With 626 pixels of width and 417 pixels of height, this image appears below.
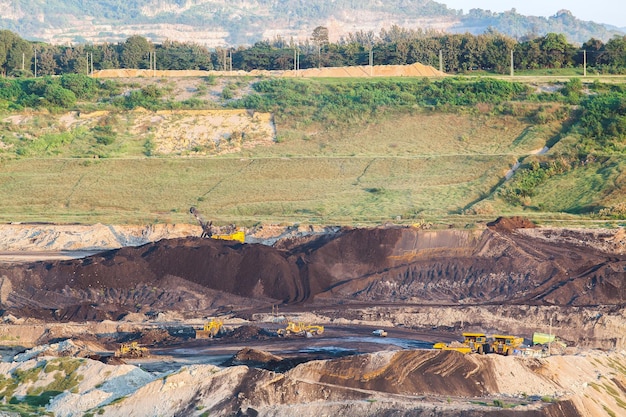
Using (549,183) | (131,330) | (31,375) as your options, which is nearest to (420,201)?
(549,183)

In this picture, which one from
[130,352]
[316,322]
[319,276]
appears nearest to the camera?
[130,352]

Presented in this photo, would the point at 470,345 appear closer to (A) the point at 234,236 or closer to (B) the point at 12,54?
(A) the point at 234,236

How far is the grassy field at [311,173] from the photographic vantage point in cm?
6719

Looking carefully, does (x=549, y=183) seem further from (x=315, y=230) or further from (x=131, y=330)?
(x=131, y=330)

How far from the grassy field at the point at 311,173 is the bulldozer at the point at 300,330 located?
19231 millimetres

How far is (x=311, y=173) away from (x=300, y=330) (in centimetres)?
3161

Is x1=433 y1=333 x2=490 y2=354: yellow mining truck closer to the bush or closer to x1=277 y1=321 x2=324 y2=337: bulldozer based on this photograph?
x1=277 y1=321 x2=324 y2=337: bulldozer

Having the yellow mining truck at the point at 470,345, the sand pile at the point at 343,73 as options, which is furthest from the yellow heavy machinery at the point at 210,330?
the sand pile at the point at 343,73

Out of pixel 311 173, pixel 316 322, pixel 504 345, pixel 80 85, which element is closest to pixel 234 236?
pixel 316 322

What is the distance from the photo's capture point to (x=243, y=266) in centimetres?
5116

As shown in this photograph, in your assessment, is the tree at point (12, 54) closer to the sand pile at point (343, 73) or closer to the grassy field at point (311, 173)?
the sand pile at point (343, 73)

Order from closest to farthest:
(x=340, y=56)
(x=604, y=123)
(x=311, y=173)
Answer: (x=311, y=173), (x=604, y=123), (x=340, y=56)

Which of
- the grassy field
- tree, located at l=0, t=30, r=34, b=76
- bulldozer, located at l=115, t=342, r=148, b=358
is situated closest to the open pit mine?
bulldozer, located at l=115, t=342, r=148, b=358

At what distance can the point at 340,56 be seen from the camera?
113500 millimetres
